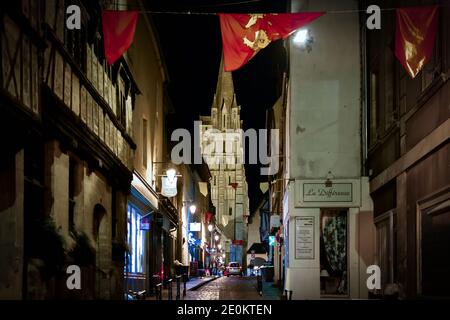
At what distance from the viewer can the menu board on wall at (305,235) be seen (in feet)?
69.4

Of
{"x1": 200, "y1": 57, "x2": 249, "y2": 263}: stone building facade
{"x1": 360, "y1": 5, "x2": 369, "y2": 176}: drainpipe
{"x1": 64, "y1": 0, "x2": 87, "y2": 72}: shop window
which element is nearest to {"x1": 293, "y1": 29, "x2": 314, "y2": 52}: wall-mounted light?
{"x1": 360, "y1": 5, "x2": 369, "y2": 176}: drainpipe

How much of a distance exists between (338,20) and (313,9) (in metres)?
0.98

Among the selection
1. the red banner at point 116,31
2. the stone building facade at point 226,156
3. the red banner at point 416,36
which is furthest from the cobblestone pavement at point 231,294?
the stone building facade at point 226,156

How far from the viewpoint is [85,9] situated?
16250mm

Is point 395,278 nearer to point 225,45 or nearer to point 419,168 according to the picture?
point 419,168

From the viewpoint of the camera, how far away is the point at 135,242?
82.7 ft

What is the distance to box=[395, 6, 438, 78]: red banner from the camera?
12.5 m

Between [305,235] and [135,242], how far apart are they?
739 centimetres

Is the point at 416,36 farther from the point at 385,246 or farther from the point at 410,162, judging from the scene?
the point at 385,246

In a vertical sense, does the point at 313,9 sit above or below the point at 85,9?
above

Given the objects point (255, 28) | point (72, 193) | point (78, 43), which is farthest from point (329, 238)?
point (78, 43)

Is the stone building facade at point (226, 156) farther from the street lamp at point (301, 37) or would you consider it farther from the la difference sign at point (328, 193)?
the la difference sign at point (328, 193)

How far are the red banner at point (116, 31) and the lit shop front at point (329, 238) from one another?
30.5ft
